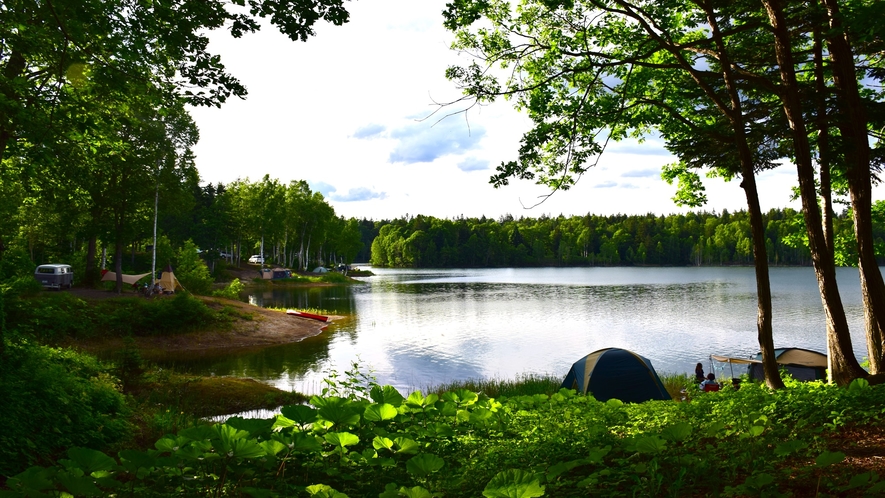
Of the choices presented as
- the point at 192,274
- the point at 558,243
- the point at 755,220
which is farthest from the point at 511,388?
the point at 558,243

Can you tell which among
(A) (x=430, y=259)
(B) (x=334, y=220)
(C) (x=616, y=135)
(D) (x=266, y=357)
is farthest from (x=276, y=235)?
(A) (x=430, y=259)

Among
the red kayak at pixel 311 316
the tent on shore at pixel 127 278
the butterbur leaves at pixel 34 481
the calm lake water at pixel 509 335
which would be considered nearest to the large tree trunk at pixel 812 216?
the calm lake water at pixel 509 335

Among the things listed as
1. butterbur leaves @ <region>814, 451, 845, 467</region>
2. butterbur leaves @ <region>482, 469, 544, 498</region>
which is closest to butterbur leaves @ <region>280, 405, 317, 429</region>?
butterbur leaves @ <region>482, 469, 544, 498</region>

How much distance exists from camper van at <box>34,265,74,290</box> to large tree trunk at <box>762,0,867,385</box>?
32.4m

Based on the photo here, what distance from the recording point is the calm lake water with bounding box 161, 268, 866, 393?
66.7 ft

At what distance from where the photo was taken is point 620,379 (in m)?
13.7

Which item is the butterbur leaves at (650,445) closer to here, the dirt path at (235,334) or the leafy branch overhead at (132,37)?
the leafy branch overhead at (132,37)

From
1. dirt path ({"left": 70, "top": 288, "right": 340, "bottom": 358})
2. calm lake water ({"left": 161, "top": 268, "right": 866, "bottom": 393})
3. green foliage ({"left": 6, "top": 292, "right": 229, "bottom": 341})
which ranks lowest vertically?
calm lake water ({"left": 161, "top": 268, "right": 866, "bottom": 393})

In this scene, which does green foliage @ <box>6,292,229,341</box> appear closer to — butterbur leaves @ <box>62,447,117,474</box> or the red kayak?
the red kayak

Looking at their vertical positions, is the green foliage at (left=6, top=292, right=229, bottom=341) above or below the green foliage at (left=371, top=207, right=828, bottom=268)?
below

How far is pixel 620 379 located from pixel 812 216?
7.19 m

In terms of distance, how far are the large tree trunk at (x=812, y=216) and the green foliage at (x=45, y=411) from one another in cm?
1043

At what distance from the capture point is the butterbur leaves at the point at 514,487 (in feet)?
7.95

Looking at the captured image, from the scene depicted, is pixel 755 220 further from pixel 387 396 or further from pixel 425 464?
pixel 425 464
